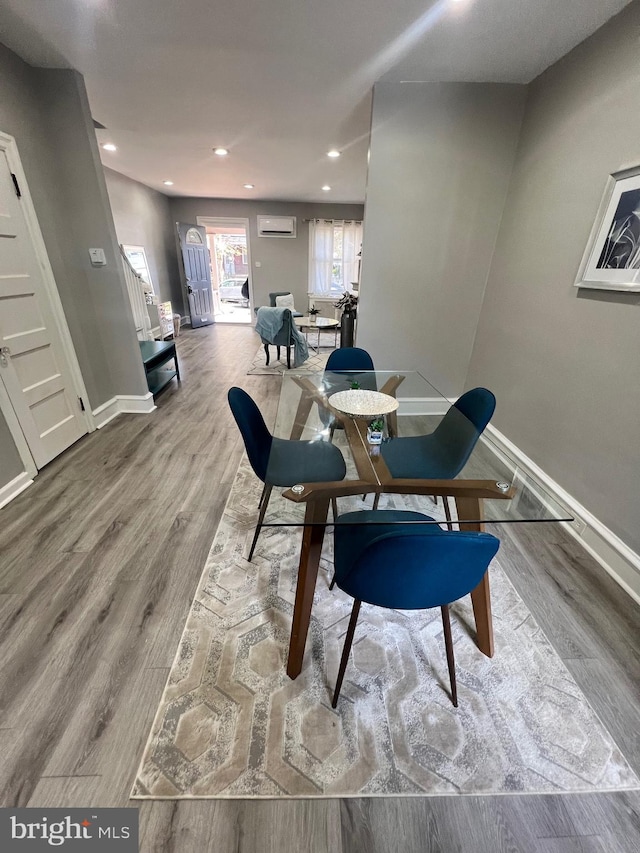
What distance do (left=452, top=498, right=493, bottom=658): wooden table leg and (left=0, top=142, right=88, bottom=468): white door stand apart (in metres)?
2.63

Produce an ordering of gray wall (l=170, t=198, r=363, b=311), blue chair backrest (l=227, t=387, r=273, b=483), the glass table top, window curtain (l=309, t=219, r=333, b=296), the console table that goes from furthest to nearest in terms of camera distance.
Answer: window curtain (l=309, t=219, r=333, b=296) → gray wall (l=170, t=198, r=363, b=311) → the console table → blue chair backrest (l=227, t=387, r=273, b=483) → the glass table top

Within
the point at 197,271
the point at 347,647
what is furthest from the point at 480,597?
the point at 197,271

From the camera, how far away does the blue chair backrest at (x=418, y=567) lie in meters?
0.76

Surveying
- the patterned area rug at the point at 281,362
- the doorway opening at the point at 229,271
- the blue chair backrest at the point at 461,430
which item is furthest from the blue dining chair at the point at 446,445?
the doorway opening at the point at 229,271

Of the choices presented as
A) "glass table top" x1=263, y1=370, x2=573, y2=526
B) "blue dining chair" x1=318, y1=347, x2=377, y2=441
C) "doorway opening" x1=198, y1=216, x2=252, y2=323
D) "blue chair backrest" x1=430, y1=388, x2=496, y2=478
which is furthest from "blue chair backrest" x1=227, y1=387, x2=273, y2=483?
"doorway opening" x1=198, y1=216, x2=252, y2=323

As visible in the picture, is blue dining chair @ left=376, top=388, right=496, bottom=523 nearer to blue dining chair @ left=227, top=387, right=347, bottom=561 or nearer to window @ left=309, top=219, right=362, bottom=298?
blue dining chair @ left=227, top=387, right=347, bottom=561

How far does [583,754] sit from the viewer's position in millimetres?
1013

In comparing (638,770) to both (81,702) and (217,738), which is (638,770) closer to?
(217,738)

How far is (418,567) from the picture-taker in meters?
0.82

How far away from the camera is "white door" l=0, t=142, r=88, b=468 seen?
2.00 metres

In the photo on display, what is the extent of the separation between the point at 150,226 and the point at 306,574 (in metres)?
6.97

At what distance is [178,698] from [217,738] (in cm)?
19

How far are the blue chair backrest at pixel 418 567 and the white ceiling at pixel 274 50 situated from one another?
2418mm

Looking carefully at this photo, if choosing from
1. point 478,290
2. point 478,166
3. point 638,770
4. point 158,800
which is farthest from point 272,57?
point 638,770
